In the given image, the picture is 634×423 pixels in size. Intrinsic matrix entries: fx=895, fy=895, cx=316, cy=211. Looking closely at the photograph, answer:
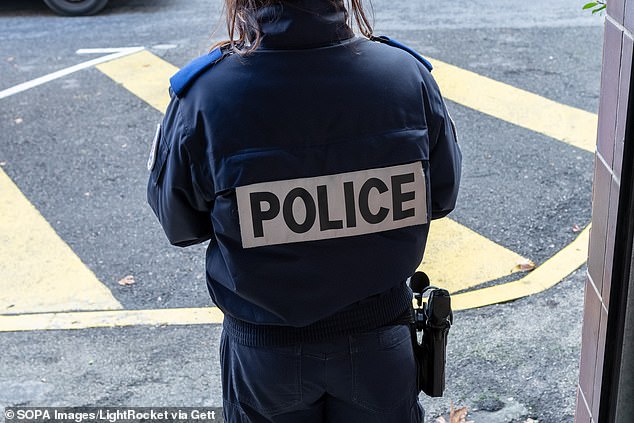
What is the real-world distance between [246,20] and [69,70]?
6529mm

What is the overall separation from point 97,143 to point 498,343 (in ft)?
12.0

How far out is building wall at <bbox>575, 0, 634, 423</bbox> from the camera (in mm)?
2256

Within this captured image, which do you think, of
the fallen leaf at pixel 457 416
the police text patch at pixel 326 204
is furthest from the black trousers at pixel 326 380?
the fallen leaf at pixel 457 416

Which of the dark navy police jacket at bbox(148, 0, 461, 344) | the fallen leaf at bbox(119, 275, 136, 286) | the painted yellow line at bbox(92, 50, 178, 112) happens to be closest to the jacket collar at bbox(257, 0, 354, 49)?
the dark navy police jacket at bbox(148, 0, 461, 344)

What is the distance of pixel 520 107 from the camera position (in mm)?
6816

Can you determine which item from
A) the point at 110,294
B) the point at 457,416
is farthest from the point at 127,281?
the point at 457,416

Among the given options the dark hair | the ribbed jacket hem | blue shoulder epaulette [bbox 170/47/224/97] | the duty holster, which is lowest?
the duty holster

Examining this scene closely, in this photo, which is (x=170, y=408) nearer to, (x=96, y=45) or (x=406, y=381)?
(x=406, y=381)

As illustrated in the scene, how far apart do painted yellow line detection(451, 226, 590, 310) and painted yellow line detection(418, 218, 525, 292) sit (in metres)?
0.09

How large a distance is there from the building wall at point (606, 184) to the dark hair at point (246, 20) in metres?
0.66

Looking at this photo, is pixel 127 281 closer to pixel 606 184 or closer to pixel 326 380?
pixel 326 380

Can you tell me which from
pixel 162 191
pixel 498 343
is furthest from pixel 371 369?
pixel 498 343

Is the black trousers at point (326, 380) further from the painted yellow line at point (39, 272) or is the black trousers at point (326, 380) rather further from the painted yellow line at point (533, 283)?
the painted yellow line at point (39, 272)

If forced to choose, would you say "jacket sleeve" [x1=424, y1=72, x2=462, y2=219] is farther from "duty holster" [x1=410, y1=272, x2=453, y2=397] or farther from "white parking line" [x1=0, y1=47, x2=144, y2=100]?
"white parking line" [x1=0, y1=47, x2=144, y2=100]
